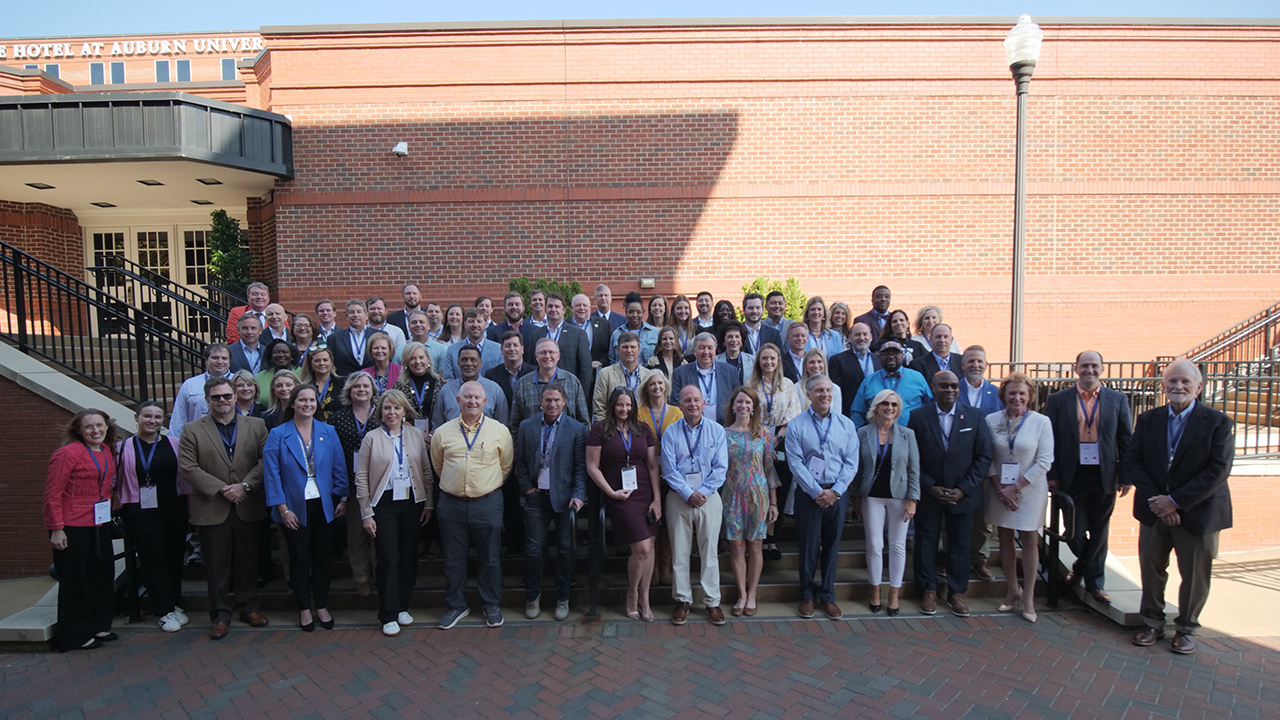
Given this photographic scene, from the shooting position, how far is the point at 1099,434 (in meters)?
5.22

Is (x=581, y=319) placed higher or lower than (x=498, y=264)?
lower

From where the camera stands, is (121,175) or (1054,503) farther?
(121,175)

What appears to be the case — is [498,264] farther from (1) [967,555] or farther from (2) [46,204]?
(2) [46,204]

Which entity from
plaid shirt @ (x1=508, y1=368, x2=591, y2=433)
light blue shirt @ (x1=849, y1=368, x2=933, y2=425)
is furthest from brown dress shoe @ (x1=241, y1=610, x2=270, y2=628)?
light blue shirt @ (x1=849, y1=368, x2=933, y2=425)

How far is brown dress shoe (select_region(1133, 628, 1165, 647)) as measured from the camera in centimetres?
478

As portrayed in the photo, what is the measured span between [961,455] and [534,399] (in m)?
3.29

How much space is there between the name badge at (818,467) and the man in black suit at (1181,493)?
7.06 feet

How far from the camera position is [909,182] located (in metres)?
11.5

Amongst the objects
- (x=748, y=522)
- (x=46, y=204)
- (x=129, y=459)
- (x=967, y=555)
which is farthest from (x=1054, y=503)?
(x=46, y=204)

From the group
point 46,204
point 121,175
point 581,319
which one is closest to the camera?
point 581,319

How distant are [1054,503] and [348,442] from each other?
5.60 metres

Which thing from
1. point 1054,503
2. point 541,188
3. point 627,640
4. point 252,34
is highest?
point 252,34

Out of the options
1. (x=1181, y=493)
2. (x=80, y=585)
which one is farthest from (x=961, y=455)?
(x=80, y=585)

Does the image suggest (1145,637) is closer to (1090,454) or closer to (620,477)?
(1090,454)
